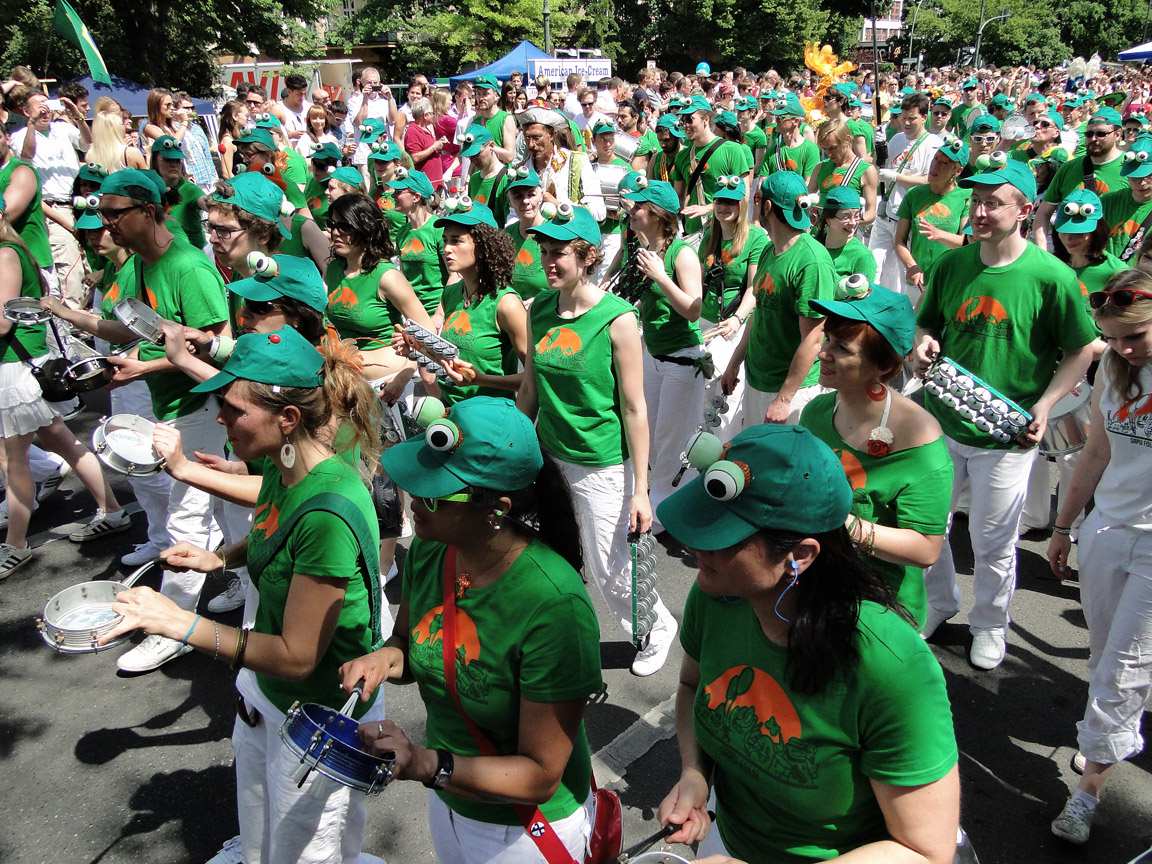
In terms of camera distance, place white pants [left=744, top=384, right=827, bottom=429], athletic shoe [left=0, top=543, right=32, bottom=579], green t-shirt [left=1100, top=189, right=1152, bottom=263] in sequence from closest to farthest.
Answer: white pants [left=744, top=384, right=827, bottom=429], athletic shoe [left=0, top=543, right=32, bottom=579], green t-shirt [left=1100, top=189, right=1152, bottom=263]

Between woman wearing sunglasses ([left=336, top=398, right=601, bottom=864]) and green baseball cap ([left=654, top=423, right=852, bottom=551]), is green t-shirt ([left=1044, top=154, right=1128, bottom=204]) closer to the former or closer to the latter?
green baseball cap ([left=654, top=423, right=852, bottom=551])

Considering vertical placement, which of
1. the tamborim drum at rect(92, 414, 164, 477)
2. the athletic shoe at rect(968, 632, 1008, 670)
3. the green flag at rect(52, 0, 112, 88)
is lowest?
the athletic shoe at rect(968, 632, 1008, 670)

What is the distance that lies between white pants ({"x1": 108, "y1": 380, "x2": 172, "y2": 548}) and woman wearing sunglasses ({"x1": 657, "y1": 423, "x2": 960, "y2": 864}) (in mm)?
4359

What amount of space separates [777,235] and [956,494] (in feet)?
5.99

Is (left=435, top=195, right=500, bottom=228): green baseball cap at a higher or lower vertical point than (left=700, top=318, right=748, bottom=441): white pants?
higher

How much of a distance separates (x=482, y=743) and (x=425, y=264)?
4809mm

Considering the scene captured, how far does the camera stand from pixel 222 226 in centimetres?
531

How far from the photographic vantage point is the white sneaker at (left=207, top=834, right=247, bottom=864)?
3232 mm

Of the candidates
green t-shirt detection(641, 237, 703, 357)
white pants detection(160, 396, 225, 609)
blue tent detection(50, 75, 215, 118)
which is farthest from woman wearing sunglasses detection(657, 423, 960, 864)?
blue tent detection(50, 75, 215, 118)

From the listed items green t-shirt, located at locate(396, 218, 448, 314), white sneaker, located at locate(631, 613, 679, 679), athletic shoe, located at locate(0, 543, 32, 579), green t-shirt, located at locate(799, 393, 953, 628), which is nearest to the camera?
green t-shirt, located at locate(799, 393, 953, 628)

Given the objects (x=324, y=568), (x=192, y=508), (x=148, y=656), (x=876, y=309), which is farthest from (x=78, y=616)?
(x=876, y=309)

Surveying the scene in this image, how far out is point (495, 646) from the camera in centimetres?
215

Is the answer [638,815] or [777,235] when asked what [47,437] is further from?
[777,235]

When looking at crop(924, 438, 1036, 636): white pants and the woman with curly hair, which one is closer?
crop(924, 438, 1036, 636): white pants
